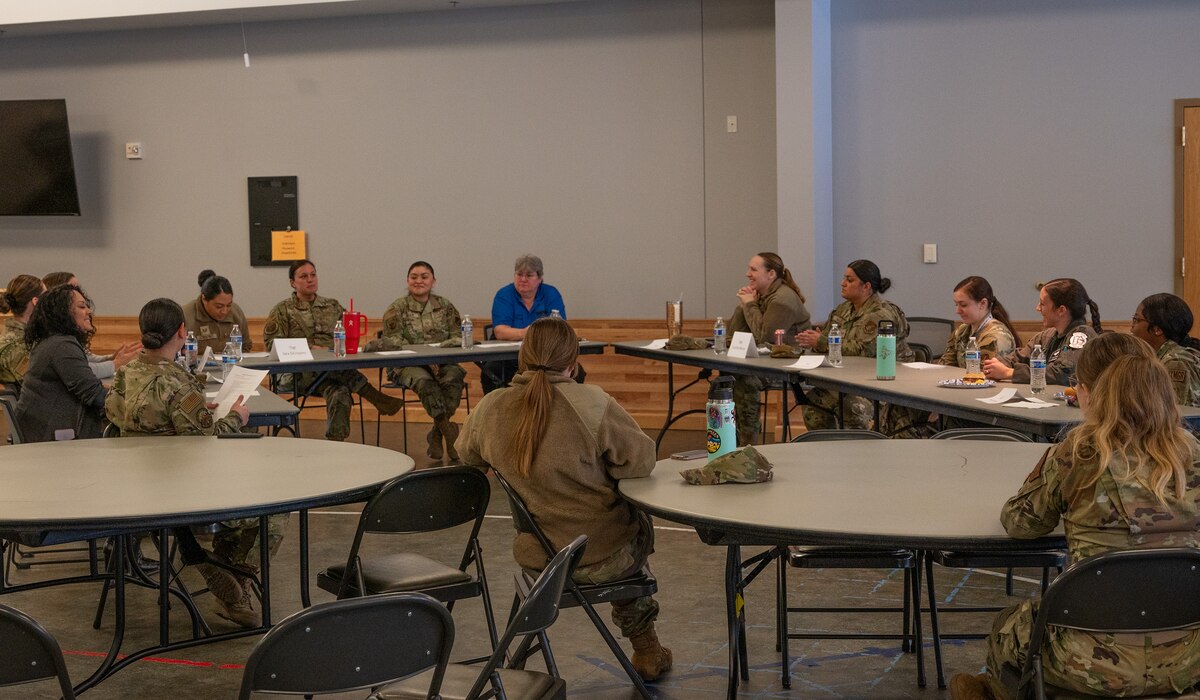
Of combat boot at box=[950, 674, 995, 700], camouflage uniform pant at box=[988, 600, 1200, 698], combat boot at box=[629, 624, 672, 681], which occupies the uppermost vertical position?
camouflage uniform pant at box=[988, 600, 1200, 698]

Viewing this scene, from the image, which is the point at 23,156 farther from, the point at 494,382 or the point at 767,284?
the point at 767,284

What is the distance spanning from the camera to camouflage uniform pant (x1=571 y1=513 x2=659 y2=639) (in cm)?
317

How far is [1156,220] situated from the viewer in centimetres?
757

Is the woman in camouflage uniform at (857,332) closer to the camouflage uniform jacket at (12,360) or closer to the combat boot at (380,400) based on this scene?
the combat boot at (380,400)

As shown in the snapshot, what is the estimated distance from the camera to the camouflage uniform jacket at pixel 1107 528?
7.66 ft

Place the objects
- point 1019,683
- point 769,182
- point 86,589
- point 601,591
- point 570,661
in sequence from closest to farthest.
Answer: point 1019,683 → point 601,591 → point 570,661 → point 86,589 → point 769,182

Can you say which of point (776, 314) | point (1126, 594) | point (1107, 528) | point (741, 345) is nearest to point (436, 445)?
point (741, 345)

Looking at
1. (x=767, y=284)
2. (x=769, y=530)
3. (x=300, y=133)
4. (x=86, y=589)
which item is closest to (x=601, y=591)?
(x=769, y=530)

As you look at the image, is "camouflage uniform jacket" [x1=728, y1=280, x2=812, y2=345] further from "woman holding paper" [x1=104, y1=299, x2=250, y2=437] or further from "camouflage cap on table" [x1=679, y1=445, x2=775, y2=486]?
"camouflage cap on table" [x1=679, y1=445, x2=775, y2=486]

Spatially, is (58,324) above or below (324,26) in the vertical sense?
below

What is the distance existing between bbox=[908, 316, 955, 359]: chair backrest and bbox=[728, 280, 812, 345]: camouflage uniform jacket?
1.12 metres

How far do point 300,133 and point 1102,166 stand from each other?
5.69 meters

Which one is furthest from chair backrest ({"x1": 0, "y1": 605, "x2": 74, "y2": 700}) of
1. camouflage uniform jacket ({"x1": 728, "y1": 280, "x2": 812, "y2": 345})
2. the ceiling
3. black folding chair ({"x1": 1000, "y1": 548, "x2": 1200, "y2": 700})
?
the ceiling

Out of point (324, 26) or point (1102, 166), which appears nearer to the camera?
point (1102, 166)
